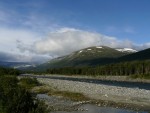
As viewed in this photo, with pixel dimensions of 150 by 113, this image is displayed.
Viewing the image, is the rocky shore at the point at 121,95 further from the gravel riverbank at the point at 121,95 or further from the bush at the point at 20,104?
the bush at the point at 20,104

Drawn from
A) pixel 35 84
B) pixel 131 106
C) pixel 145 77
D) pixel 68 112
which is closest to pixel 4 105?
pixel 68 112

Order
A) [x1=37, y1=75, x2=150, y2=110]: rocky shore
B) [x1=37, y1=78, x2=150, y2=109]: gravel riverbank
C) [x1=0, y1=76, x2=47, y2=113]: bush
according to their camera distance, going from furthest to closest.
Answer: [x1=37, y1=78, x2=150, y2=109]: gravel riverbank → [x1=37, y1=75, x2=150, y2=110]: rocky shore → [x1=0, y1=76, x2=47, y2=113]: bush

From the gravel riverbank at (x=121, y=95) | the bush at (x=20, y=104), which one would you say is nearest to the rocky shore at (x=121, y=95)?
the gravel riverbank at (x=121, y=95)

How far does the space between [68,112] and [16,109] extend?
1807cm

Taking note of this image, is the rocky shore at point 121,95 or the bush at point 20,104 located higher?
the bush at point 20,104

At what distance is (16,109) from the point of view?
21.9m

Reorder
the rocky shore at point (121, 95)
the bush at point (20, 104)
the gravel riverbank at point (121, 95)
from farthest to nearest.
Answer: the gravel riverbank at point (121, 95) → the rocky shore at point (121, 95) → the bush at point (20, 104)

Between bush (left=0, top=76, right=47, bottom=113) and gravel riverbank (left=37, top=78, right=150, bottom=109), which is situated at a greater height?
bush (left=0, top=76, right=47, bottom=113)

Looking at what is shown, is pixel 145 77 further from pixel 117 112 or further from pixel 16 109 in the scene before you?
pixel 16 109

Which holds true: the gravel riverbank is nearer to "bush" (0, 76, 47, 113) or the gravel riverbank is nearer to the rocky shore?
the rocky shore

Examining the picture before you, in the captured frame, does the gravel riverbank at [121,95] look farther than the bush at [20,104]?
Yes

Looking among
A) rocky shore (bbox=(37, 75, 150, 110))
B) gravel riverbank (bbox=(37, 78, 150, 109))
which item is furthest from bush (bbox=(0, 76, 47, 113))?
gravel riverbank (bbox=(37, 78, 150, 109))

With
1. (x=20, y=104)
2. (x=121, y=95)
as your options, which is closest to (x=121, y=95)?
(x=121, y=95)

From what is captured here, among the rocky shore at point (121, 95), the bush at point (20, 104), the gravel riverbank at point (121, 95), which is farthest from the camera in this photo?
the gravel riverbank at point (121, 95)
